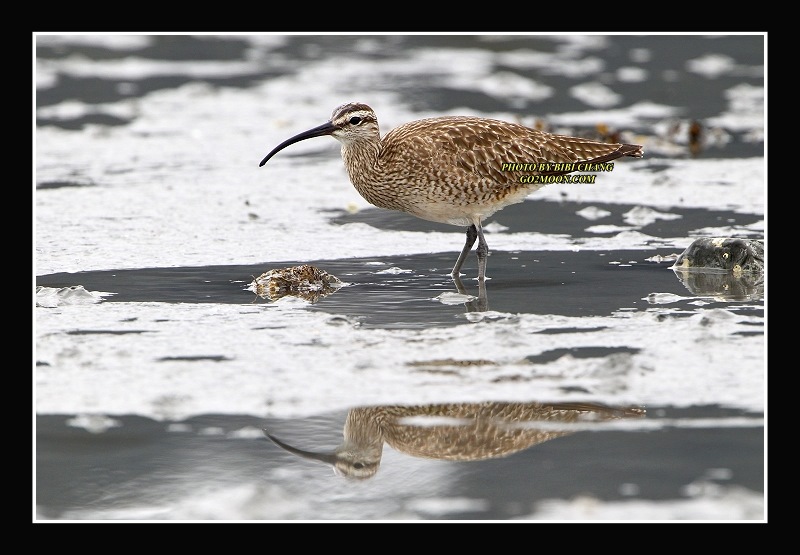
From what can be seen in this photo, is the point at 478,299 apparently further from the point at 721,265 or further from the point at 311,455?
the point at 311,455

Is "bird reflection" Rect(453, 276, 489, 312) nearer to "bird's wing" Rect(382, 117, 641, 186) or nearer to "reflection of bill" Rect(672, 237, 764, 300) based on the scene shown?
"bird's wing" Rect(382, 117, 641, 186)

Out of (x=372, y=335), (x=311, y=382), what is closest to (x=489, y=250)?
(x=372, y=335)

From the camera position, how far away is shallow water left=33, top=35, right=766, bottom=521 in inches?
203

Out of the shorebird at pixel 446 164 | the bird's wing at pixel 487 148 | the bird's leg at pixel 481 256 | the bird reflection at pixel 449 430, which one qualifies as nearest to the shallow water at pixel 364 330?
the bird reflection at pixel 449 430

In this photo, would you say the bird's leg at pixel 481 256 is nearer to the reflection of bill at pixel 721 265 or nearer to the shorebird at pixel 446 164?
the shorebird at pixel 446 164

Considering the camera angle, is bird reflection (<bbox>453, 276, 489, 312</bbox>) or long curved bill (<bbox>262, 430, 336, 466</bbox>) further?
bird reflection (<bbox>453, 276, 489, 312</bbox>)

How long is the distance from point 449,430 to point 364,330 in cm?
181

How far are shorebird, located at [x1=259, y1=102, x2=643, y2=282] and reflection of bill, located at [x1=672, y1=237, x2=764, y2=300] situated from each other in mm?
1444

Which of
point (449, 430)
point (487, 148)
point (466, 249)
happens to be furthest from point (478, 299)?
point (449, 430)

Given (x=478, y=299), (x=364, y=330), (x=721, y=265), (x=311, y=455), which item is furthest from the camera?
(x=721, y=265)

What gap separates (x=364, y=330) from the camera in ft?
24.1

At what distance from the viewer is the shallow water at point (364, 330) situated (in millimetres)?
5152

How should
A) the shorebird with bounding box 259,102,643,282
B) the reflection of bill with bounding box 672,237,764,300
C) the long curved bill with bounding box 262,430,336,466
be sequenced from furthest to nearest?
the shorebird with bounding box 259,102,643,282
the reflection of bill with bounding box 672,237,764,300
the long curved bill with bounding box 262,430,336,466

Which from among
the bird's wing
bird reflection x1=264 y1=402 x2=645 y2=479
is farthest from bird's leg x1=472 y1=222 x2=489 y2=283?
bird reflection x1=264 y1=402 x2=645 y2=479
